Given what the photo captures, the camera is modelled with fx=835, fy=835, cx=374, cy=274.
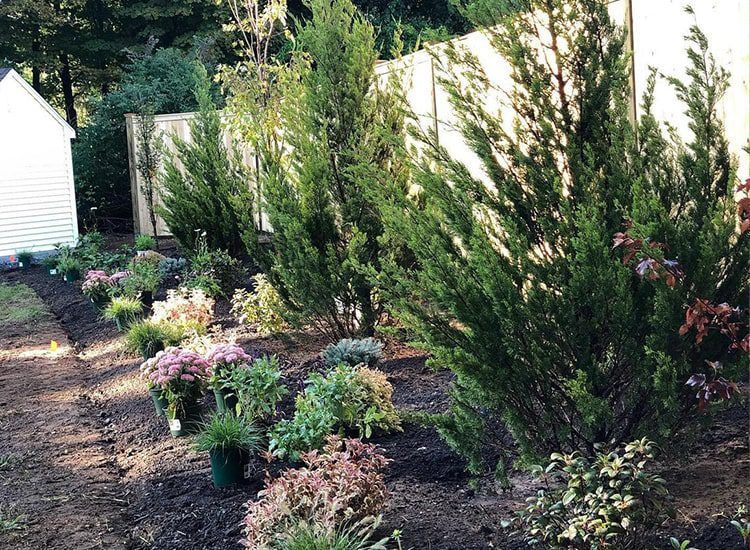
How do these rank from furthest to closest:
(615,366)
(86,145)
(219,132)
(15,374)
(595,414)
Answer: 1. (86,145)
2. (219,132)
3. (15,374)
4. (615,366)
5. (595,414)

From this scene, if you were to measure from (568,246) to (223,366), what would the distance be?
9.16ft

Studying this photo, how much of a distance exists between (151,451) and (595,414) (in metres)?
3.17

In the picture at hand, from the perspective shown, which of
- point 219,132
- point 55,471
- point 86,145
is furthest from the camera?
point 86,145

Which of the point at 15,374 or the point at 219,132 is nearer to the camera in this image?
the point at 15,374

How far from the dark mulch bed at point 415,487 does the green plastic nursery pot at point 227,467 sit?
0.07 m

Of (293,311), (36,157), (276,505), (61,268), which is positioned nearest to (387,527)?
(276,505)

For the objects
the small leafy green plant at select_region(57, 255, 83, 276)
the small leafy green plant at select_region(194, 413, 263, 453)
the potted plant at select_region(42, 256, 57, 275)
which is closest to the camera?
the small leafy green plant at select_region(194, 413, 263, 453)

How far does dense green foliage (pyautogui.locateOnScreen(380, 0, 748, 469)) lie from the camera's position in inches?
A: 130

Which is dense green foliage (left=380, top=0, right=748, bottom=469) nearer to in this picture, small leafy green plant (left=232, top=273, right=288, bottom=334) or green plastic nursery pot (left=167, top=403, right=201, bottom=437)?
green plastic nursery pot (left=167, top=403, right=201, bottom=437)

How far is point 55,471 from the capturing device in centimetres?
Answer: 508

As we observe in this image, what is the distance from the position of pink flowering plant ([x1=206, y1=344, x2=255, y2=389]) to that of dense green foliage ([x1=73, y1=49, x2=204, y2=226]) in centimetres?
1311

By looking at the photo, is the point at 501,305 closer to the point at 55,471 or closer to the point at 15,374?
the point at 55,471

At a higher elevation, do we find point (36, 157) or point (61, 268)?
point (36, 157)

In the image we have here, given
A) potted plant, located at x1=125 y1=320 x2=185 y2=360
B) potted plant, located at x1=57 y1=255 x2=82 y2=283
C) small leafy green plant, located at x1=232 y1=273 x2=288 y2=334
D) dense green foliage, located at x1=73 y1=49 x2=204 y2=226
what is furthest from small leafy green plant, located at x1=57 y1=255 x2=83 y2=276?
potted plant, located at x1=125 y1=320 x2=185 y2=360
